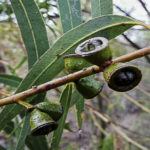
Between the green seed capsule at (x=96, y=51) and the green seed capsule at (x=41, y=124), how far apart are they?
0.71ft

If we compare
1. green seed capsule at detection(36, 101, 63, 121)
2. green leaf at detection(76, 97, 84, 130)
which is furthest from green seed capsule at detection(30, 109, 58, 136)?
green leaf at detection(76, 97, 84, 130)

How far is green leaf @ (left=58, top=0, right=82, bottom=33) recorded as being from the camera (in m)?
1.06

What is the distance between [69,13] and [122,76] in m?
0.55

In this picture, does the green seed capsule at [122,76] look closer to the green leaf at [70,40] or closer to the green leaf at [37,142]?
the green leaf at [70,40]

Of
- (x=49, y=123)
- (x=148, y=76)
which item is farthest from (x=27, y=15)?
(x=148, y=76)

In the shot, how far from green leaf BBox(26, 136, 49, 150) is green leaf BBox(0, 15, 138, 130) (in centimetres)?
39

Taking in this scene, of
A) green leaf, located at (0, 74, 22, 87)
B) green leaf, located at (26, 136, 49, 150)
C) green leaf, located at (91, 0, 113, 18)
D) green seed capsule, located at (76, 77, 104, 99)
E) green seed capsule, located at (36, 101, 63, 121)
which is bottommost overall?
green leaf, located at (26, 136, 49, 150)

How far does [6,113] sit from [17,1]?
493mm

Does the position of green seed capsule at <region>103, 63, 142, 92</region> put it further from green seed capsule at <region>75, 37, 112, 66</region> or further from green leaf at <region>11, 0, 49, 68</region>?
green leaf at <region>11, 0, 49, 68</region>

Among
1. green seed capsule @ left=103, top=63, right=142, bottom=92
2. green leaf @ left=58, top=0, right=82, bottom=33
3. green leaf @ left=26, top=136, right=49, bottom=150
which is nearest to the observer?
green seed capsule @ left=103, top=63, right=142, bottom=92

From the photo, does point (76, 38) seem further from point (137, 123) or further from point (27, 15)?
point (137, 123)

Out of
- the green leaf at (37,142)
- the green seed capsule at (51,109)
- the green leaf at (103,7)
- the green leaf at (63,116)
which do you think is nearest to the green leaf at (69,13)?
the green leaf at (103,7)

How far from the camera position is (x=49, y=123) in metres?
0.67

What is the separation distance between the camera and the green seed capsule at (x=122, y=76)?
2.08 feet
